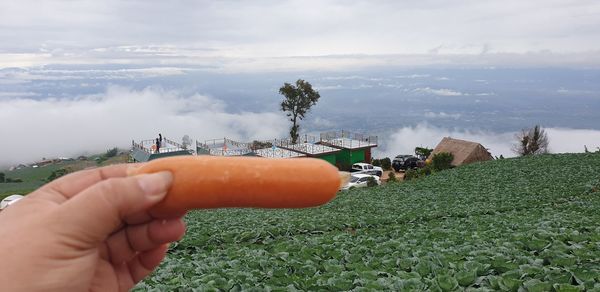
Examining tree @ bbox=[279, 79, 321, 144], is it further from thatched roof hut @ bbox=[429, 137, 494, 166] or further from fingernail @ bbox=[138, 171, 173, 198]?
fingernail @ bbox=[138, 171, 173, 198]

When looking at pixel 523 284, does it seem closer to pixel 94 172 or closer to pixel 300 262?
pixel 300 262

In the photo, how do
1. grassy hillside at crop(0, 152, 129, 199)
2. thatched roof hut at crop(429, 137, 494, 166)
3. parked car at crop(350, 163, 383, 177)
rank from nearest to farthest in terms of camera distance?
parked car at crop(350, 163, 383, 177)
thatched roof hut at crop(429, 137, 494, 166)
grassy hillside at crop(0, 152, 129, 199)

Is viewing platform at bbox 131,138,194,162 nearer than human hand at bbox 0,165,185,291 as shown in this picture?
No

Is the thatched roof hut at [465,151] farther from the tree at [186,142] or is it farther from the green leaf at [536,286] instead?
the green leaf at [536,286]

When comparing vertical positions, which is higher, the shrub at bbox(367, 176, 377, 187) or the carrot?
the carrot

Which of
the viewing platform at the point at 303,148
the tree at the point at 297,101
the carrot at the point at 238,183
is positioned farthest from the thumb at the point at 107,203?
the tree at the point at 297,101

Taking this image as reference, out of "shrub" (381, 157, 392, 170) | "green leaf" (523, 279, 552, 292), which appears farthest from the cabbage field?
"shrub" (381, 157, 392, 170)
